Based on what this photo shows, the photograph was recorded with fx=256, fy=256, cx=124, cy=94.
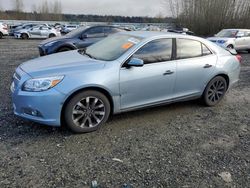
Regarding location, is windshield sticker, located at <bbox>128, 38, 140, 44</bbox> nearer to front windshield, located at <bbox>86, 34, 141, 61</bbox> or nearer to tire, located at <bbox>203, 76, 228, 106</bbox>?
front windshield, located at <bbox>86, 34, 141, 61</bbox>

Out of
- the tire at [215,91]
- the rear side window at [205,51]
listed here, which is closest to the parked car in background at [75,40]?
the rear side window at [205,51]

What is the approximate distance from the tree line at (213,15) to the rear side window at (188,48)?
80.9 feet

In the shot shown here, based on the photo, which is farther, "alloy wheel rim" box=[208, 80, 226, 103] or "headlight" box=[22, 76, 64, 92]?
"alloy wheel rim" box=[208, 80, 226, 103]

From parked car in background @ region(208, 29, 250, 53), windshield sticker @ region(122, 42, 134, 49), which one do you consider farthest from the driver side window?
parked car in background @ region(208, 29, 250, 53)

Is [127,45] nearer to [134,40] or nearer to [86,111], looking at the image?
[134,40]

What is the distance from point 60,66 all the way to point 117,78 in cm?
90

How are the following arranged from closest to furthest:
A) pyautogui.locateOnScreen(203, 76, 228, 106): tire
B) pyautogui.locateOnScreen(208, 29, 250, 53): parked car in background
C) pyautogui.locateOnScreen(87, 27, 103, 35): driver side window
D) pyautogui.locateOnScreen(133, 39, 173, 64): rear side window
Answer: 1. pyautogui.locateOnScreen(133, 39, 173, 64): rear side window
2. pyautogui.locateOnScreen(203, 76, 228, 106): tire
3. pyautogui.locateOnScreen(87, 27, 103, 35): driver side window
4. pyautogui.locateOnScreen(208, 29, 250, 53): parked car in background

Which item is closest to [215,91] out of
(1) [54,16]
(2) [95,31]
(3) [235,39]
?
(2) [95,31]

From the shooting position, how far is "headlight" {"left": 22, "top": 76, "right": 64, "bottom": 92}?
11.9ft

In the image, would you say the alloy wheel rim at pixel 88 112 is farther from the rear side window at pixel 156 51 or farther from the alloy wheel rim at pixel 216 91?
the alloy wheel rim at pixel 216 91

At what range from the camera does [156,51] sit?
445 centimetres

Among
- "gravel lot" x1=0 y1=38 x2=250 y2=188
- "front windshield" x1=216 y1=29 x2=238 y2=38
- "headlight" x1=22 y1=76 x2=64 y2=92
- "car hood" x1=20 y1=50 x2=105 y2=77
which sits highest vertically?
"front windshield" x1=216 y1=29 x2=238 y2=38

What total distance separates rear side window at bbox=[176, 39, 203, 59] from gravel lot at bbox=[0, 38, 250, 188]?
113cm

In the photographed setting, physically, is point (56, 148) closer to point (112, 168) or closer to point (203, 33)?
point (112, 168)
